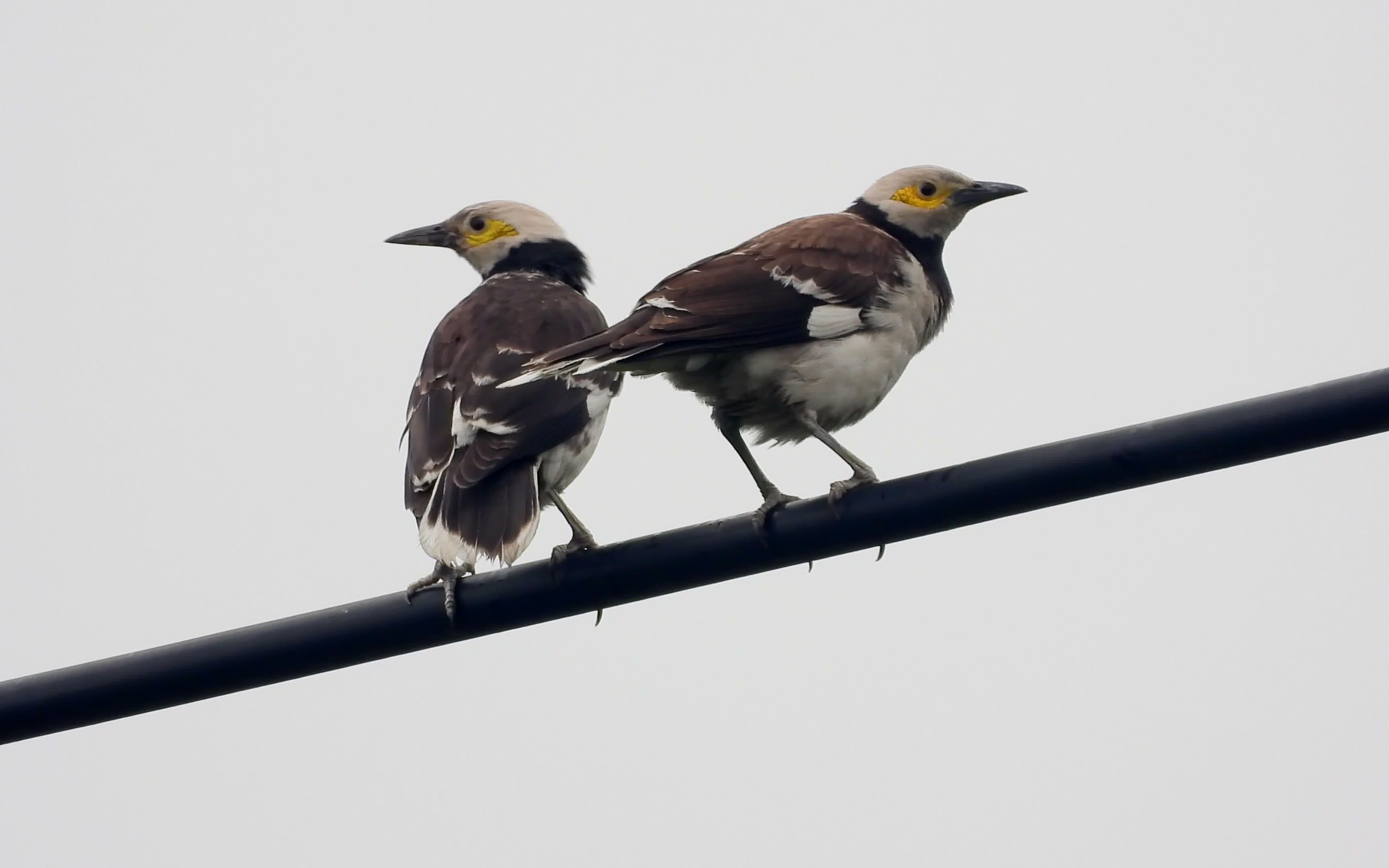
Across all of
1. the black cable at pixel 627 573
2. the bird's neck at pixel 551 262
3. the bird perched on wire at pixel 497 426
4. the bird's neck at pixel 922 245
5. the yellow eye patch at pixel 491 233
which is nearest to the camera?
the black cable at pixel 627 573

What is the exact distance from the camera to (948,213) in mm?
8547

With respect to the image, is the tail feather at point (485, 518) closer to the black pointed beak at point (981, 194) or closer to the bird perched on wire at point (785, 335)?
the bird perched on wire at point (785, 335)

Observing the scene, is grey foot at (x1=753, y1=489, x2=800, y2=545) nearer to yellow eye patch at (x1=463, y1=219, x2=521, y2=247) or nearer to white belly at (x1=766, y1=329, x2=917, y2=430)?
white belly at (x1=766, y1=329, x2=917, y2=430)

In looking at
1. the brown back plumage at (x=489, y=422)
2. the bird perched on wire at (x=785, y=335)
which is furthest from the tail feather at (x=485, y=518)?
the bird perched on wire at (x=785, y=335)

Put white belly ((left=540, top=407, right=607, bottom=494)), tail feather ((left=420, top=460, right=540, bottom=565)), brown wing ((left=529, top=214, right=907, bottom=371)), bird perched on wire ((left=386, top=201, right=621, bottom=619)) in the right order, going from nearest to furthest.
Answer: brown wing ((left=529, top=214, right=907, bottom=371)), tail feather ((left=420, top=460, right=540, bottom=565)), bird perched on wire ((left=386, top=201, right=621, bottom=619)), white belly ((left=540, top=407, right=607, bottom=494))

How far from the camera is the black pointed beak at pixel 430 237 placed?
35.1 feet

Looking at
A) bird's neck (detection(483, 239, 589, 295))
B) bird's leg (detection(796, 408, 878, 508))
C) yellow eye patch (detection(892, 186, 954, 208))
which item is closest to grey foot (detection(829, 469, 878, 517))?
bird's leg (detection(796, 408, 878, 508))

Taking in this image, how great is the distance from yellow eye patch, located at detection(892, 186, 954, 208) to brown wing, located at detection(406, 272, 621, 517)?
1.67 meters

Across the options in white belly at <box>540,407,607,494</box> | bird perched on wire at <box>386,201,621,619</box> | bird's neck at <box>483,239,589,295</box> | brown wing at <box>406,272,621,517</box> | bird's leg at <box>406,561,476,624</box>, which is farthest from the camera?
bird's neck at <box>483,239,589,295</box>

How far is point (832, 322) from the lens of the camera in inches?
284

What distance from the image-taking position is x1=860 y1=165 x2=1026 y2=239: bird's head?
852 centimetres

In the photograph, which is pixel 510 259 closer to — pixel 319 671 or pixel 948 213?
pixel 948 213

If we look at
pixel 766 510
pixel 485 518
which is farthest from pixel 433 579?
pixel 766 510

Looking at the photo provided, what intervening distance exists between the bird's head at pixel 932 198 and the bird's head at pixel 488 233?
2501 millimetres
